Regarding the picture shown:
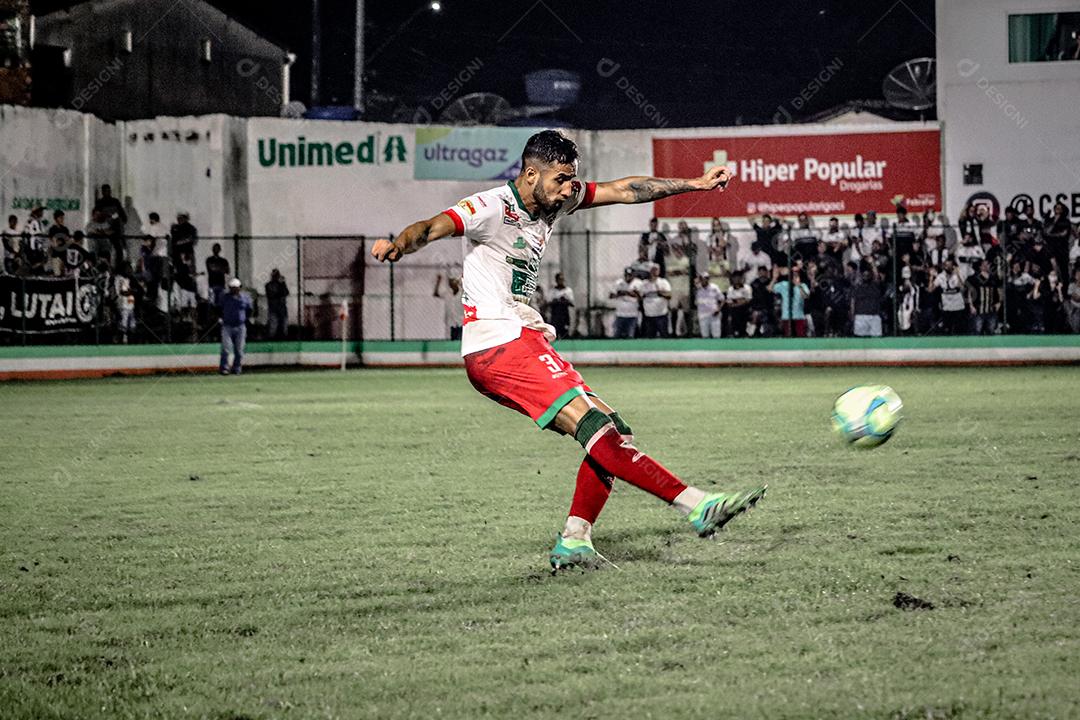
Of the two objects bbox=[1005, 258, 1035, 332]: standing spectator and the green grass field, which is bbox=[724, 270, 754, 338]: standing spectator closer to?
bbox=[1005, 258, 1035, 332]: standing spectator

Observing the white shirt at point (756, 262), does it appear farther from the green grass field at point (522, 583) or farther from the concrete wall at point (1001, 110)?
the green grass field at point (522, 583)

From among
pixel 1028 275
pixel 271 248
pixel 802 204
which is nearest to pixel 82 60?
pixel 271 248

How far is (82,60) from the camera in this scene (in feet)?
124

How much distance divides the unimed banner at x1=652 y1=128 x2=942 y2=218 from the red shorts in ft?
87.2

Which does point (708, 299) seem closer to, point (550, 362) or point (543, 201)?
point (543, 201)

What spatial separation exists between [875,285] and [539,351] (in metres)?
21.7

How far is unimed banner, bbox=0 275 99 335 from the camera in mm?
25188

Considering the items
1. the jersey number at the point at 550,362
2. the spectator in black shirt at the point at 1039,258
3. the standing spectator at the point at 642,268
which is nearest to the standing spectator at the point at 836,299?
the spectator in black shirt at the point at 1039,258

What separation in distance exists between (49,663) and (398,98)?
159 feet

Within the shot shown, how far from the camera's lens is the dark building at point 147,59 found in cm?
3712

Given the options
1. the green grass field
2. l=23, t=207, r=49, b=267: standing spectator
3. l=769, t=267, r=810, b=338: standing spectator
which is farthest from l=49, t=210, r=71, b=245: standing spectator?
the green grass field

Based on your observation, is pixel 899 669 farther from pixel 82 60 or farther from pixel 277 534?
pixel 82 60

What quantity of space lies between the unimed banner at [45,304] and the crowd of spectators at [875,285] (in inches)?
420

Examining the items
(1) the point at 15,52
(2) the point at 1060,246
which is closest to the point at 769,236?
(2) the point at 1060,246
